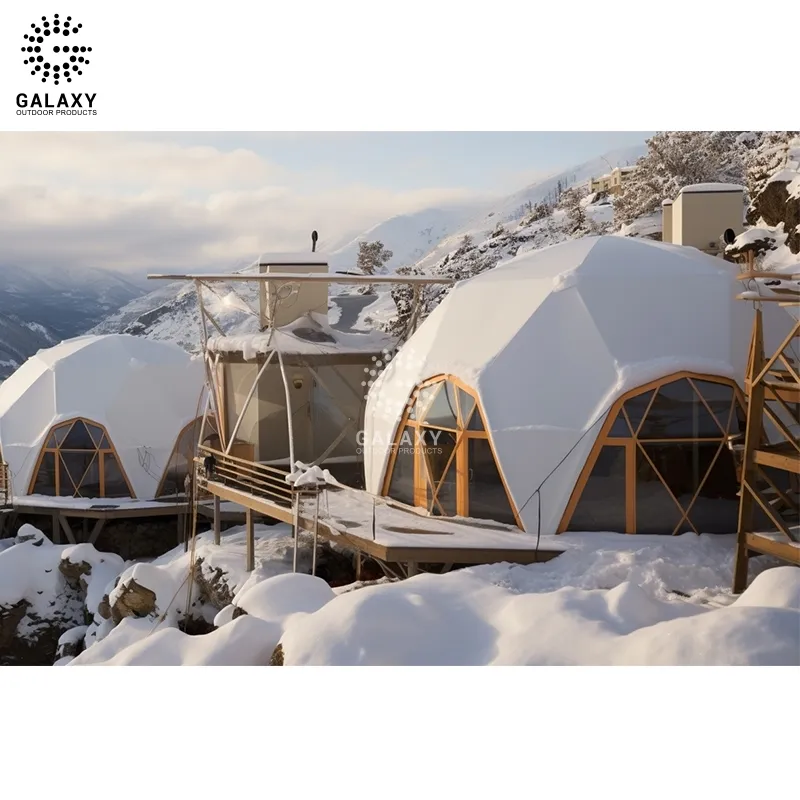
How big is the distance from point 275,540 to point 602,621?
293 inches

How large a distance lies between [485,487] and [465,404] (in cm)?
97

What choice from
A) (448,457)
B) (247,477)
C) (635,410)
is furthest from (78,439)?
(635,410)

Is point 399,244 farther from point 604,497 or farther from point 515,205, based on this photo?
point 604,497

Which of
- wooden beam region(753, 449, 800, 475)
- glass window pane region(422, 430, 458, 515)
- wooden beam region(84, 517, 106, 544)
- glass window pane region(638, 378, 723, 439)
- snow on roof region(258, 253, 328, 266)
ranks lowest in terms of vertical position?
wooden beam region(84, 517, 106, 544)

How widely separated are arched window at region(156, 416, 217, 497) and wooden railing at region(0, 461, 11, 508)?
3.01 m

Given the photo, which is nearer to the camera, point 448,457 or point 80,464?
point 448,457

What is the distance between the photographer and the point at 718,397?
9.16m

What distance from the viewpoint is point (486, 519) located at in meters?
9.41

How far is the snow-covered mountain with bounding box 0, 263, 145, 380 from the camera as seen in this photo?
10.7 metres

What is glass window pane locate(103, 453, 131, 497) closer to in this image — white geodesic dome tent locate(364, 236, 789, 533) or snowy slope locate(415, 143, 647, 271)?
snowy slope locate(415, 143, 647, 271)

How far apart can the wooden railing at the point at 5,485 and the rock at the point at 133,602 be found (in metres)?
6.00

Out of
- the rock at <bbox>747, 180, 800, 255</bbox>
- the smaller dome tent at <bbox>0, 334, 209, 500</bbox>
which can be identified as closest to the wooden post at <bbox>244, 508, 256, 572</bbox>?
the smaller dome tent at <bbox>0, 334, 209, 500</bbox>
